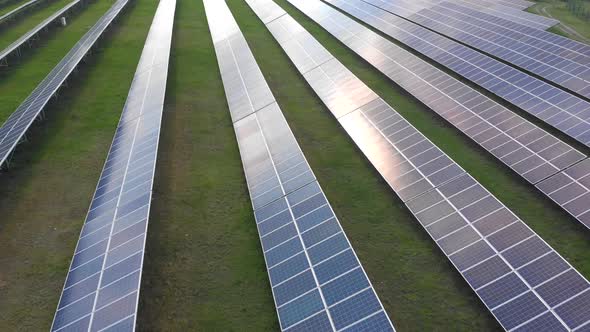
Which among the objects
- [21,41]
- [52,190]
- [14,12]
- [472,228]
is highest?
[14,12]

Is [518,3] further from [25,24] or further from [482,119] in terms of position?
[25,24]

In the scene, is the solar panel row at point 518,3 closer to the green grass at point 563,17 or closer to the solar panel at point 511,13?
the green grass at point 563,17

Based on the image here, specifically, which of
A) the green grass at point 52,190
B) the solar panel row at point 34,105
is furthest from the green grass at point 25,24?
the green grass at point 52,190

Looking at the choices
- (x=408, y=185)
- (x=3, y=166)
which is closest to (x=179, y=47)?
(x=3, y=166)

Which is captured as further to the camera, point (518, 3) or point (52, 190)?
point (518, 3)

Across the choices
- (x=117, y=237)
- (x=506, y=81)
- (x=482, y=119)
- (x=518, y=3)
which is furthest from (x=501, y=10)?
(x=117, y=237)

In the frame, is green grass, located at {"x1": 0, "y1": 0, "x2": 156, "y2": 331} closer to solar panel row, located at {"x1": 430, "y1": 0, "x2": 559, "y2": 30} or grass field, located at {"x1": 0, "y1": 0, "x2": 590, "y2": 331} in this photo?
grass field, located at {"x1": 0, "y1": 0, "x2": 590, "y2": 331}
